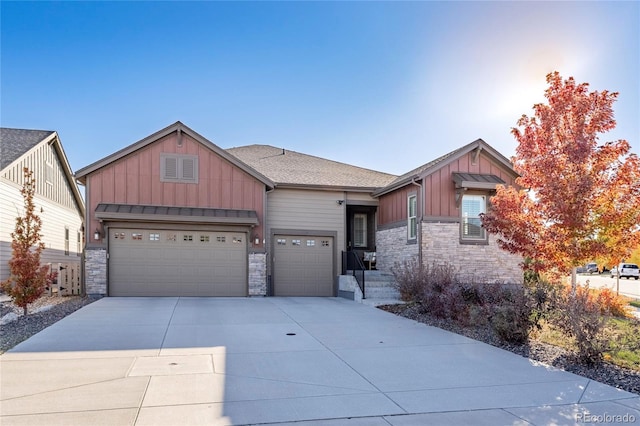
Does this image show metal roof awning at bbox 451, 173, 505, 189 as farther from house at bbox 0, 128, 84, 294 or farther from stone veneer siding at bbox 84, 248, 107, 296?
house at bbox 0, 128, 84, 294

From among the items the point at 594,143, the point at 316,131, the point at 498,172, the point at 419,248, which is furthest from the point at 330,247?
the point at 594,143

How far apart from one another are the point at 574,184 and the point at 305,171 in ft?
35.8

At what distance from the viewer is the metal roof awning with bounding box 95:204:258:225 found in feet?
47.6

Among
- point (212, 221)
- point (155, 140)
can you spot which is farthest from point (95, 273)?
point (155, 140)

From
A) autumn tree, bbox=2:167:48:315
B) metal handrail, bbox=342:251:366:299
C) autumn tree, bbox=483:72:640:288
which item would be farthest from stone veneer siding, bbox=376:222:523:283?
autumn tree, bbox=2:167:48:315

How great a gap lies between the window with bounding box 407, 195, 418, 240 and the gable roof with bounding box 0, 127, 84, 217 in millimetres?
14190

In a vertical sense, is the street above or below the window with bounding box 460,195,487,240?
below

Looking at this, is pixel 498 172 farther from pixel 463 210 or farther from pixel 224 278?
pixel 224 278

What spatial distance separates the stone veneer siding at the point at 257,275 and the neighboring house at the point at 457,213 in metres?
4.69

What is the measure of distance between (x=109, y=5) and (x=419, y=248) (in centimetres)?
1113

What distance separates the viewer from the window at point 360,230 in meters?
19.1

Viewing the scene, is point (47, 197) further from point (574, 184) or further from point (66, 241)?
point (574, 184)

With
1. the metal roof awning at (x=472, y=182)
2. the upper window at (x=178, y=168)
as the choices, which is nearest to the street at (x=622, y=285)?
the metal roof awning at (x=472, y=182)

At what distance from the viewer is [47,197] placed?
20.4 m
